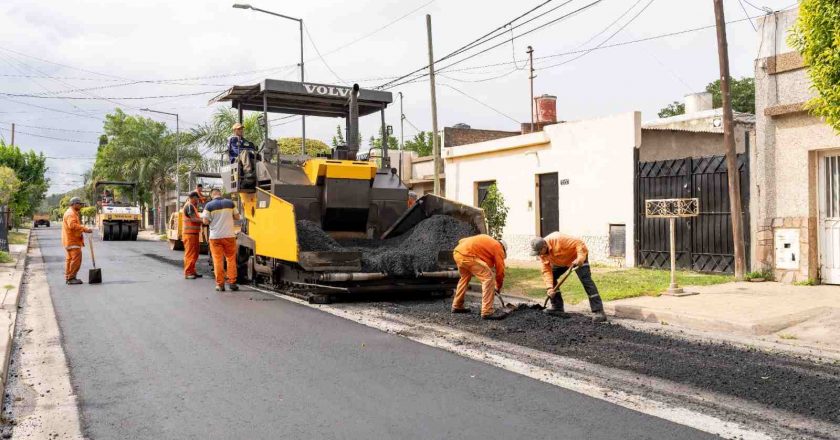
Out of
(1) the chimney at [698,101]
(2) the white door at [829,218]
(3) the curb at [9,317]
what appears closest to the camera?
(3) the curb at [9,317]

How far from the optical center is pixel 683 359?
562 centimetres

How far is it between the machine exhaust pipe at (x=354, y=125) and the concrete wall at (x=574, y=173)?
6166 mm

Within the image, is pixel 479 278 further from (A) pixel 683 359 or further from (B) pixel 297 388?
(B) pixel 297 388

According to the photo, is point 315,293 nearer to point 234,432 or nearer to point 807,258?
point 234,432

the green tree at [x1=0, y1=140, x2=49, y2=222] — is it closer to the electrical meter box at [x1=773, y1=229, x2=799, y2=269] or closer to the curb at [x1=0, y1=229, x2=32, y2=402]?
the curb at [x1=0, y1=229, x2=32, y2=402]

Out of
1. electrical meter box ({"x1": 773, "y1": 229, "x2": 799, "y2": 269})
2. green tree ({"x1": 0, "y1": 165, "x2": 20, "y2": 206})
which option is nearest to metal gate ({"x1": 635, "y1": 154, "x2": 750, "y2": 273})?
electrical meter box ({"x1": 773, "y1": 229, "x2": 799, "y2": 269})

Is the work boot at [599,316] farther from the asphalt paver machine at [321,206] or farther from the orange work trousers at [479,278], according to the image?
the asphalt paver machine at [321,206]

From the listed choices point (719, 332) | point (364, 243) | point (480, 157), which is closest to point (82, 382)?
point (364, 243)

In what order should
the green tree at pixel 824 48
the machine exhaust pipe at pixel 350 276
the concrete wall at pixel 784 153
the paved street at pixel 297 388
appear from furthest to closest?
the concrete wall at pixel 784 153
the machine exhaust pipe at pixel 350 276
the green tree at pixel 824 48
the paved street at pixel 297 388

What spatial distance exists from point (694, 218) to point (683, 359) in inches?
292

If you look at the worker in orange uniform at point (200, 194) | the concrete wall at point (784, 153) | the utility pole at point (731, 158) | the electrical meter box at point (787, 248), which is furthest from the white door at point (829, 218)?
the worker in orange uniform at point (200, 194)

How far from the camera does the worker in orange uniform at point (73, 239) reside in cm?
1152

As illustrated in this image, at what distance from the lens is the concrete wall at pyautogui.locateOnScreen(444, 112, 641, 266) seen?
14.0m

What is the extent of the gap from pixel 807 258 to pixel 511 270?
518 centimetres
